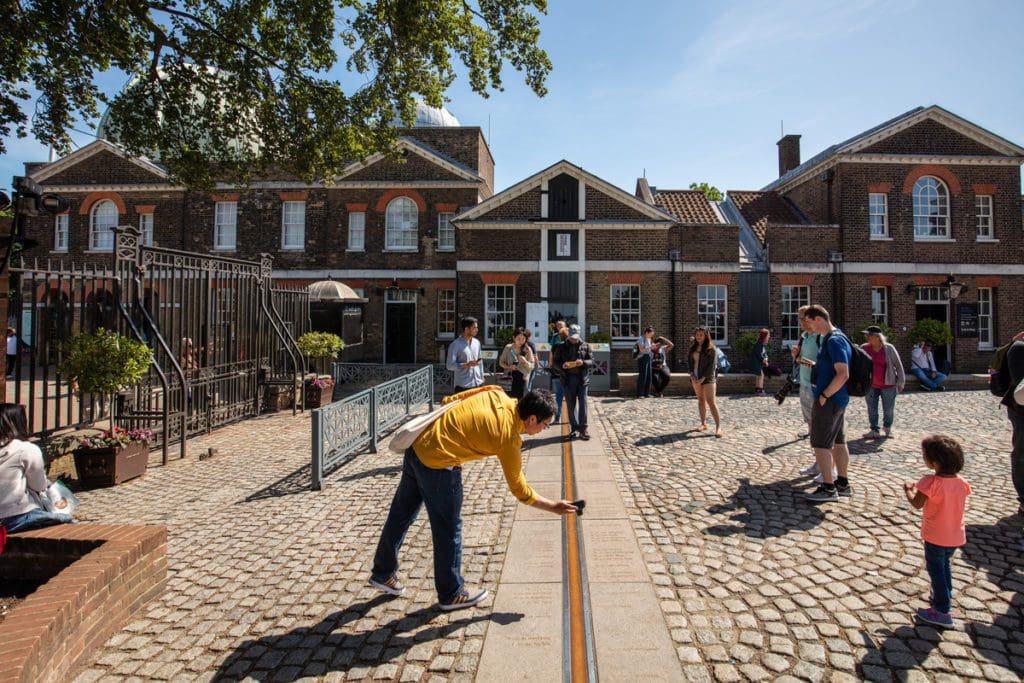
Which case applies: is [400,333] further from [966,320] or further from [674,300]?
[966,320]

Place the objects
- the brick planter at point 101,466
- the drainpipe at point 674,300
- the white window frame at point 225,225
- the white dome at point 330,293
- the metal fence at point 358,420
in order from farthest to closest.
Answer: the white window frame at point 225,225 → the drainpipe at point 674,300 → the white dome at point 330,293 → the brick planter at point 101,466 → the metal fence at point 358,420

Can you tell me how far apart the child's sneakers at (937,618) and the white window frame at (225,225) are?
75.0ft

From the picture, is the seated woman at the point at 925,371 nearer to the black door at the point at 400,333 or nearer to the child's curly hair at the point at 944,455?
the child's curly hair at the point at 944,455

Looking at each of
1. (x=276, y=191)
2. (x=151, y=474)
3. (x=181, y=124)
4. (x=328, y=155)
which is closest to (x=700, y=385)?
(x=151, y=474)

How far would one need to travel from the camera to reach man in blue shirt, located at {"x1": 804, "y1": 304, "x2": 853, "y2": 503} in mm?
5387

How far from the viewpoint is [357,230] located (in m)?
21.0

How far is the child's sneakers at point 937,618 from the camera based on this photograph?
325 cm

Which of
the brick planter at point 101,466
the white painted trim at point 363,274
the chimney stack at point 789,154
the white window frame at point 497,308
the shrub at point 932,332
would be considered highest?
the chimney stack at point 789,154

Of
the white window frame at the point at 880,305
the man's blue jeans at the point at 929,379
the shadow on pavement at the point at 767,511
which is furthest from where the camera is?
the white window frame at the point at 880,305

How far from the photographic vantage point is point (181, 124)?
10734 mm

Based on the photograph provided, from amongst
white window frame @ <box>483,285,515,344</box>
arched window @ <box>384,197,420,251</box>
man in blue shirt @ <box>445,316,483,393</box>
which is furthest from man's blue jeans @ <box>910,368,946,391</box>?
arched window @ <box>384,197,420,251</box>

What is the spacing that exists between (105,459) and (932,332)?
2072 centimetres

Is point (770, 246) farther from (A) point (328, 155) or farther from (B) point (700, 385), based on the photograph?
(A) point (328, 155)

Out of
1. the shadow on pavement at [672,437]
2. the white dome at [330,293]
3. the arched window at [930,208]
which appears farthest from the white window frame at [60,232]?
the arched window at [930,208]
